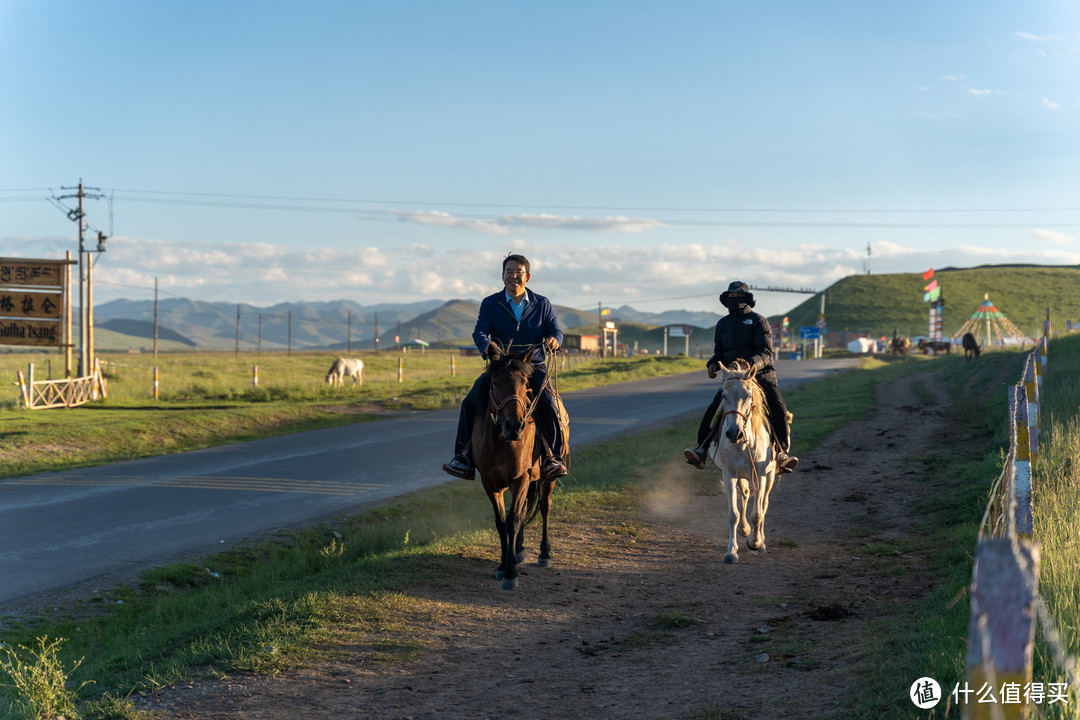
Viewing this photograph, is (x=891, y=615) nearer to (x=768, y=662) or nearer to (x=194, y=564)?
(x=768, y=662)

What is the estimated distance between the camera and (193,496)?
43.8 feet

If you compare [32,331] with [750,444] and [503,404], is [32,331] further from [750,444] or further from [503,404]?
[750,444]

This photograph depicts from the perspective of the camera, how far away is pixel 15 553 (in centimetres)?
972

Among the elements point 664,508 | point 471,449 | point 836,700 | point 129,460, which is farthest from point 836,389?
point 836,700

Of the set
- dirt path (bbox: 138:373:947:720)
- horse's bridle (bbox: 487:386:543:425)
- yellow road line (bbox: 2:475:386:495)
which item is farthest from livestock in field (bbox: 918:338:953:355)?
horse's bridle (bbox: 487:386:543:425)

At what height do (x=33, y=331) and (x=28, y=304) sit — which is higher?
(x=28, y=304)

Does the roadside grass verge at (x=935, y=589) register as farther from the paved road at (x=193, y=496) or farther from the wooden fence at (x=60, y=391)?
the wooden fence at (x=60, y=391)

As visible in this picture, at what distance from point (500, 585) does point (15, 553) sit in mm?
6090

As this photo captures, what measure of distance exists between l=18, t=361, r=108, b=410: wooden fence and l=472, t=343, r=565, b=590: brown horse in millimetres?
22475

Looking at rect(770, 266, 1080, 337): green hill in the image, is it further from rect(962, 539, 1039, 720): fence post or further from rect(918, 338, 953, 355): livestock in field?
rect(962, 539, 1039, 720): fence post

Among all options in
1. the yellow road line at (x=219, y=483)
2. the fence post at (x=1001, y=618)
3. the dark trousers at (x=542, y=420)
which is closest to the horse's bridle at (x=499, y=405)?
the dark trousers at (x=542, y=420)

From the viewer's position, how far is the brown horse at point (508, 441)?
7.50 m

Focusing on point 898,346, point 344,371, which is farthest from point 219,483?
point 898,346

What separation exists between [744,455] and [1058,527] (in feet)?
9.80
